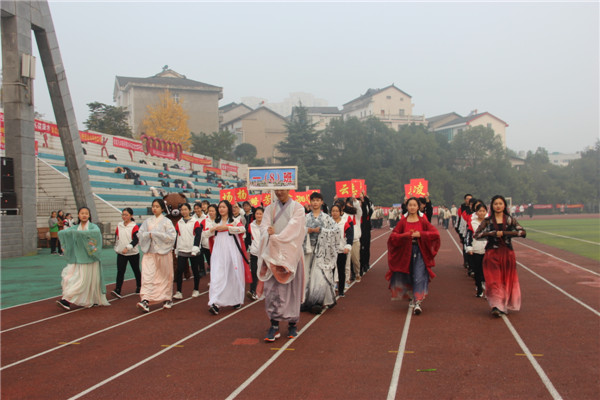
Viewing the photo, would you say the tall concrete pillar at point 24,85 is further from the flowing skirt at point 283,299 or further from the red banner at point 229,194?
the flowing skirt at point 283,299

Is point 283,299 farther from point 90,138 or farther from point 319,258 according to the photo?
point 90,138

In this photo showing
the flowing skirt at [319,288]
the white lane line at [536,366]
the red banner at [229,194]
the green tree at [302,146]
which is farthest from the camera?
the green tree at [302,146]

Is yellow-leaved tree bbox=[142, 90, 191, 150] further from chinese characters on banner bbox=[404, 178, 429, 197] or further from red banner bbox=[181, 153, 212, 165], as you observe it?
chinese characters on banner bbox=[404, 178, 429, 197]

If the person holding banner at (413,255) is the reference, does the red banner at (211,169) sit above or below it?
above

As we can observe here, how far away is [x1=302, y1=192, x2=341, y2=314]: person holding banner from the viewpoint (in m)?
8.02

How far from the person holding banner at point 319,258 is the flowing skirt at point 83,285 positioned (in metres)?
3.62

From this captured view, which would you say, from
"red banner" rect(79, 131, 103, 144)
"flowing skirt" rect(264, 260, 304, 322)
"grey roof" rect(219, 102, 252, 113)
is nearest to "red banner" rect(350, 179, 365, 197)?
"flowing skirt" rect(264, 260, 304, 322)

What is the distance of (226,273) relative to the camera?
8359mm

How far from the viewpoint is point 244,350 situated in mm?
5902

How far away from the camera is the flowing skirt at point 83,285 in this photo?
8.58 meters

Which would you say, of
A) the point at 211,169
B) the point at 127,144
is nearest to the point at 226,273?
the point at 127,144

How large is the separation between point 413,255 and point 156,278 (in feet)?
13.7

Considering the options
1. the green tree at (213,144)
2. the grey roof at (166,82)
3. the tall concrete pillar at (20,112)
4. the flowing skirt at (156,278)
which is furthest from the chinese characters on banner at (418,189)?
the grey roof at (166,82)

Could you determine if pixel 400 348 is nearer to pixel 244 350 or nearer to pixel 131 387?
pixel 244 350
